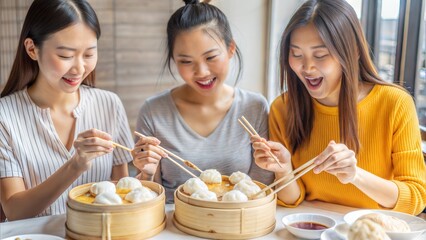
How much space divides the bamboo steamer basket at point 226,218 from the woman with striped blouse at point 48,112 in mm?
470

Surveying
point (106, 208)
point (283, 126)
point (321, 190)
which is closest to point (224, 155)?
point (283, 126)

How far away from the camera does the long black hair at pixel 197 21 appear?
7.11ft

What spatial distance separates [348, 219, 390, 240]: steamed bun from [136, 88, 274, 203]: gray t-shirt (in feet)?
2.99

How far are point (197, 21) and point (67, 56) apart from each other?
578mm

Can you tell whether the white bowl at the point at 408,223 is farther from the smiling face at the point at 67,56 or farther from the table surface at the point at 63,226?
the smiling face at the point at 67,56

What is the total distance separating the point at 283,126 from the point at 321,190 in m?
0.31

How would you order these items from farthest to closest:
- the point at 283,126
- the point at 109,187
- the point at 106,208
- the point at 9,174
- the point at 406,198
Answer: the point at 283,126 < the point at 9,174 < the point at 406,198 < the point at 109,187 < the point at 106,208

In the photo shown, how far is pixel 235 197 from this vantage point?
62.1 inches

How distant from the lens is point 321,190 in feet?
6.70

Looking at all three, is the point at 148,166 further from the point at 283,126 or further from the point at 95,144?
the point at 283,126

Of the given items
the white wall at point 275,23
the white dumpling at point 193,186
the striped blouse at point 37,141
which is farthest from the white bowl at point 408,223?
the white wall at point 275,23

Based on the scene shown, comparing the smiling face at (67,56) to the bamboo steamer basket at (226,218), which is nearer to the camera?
the bamboo steamer basket at (226,218)

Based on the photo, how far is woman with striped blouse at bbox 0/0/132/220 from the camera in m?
1.92

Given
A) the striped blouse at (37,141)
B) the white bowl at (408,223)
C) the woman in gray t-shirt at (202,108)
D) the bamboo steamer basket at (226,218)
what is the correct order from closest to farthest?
the white bowl at (408,223) < the bamboo steamer basket at (226,218) < the striped blouse at (37,141) < the woman in gray t-shirt at (202,108)
